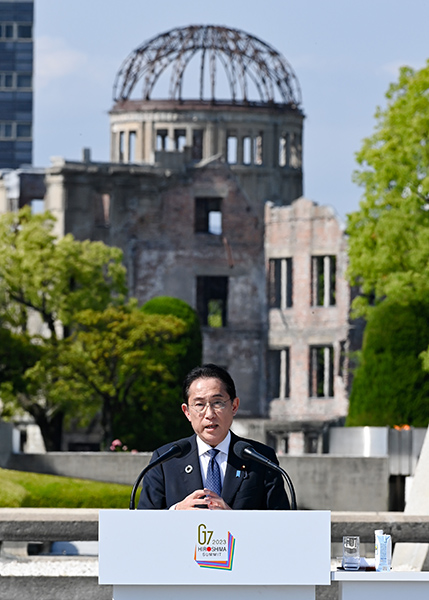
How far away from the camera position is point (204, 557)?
5949mm

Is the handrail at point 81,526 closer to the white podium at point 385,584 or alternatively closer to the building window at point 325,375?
the white podium at point 385,584

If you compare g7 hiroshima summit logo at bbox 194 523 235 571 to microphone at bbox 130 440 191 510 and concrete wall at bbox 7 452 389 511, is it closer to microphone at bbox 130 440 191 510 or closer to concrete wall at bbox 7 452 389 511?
microphone at bbox 130 440 191 510

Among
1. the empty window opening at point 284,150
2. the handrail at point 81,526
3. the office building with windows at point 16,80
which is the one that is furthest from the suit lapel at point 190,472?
the office building with windows at point 16,80

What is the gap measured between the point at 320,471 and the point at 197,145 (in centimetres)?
2473

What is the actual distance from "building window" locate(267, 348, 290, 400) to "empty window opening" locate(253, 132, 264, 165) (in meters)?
7.44

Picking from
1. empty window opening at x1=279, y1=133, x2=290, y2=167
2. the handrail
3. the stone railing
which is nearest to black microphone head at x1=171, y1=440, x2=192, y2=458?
the stone railing

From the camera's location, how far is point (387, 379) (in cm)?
3016

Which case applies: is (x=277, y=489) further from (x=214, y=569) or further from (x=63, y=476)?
(x=63, y=476)

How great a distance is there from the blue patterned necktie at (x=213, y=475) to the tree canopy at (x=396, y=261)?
22.8 meters

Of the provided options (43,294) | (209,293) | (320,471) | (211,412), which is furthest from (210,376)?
(209,293)

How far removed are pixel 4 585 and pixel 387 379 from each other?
67.9ft

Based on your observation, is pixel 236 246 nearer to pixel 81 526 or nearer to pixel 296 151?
pixel 296 151

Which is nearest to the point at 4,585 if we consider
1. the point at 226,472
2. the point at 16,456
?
the point at 226,472

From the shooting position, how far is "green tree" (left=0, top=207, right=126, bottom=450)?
36.2m
